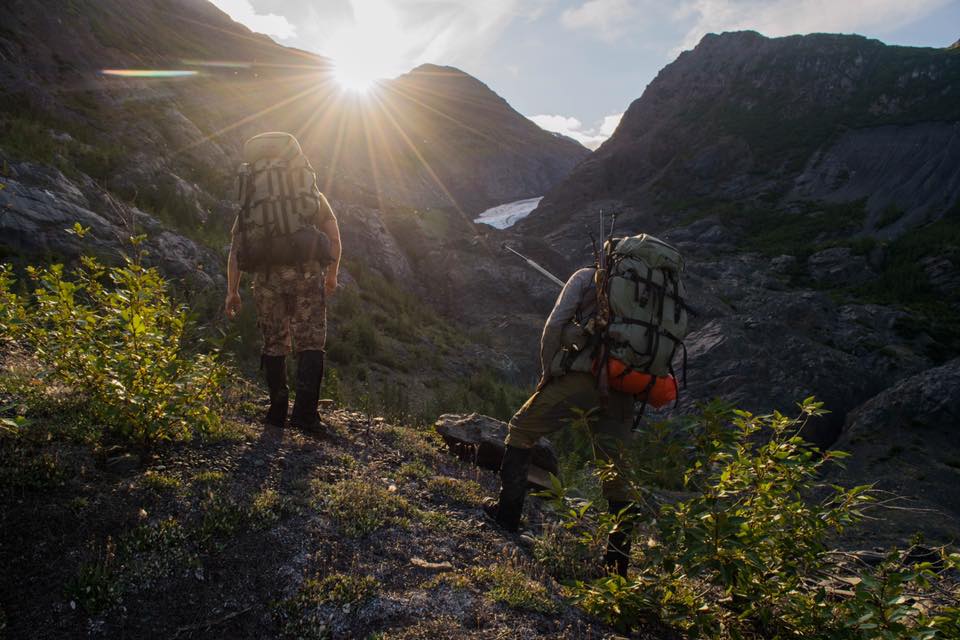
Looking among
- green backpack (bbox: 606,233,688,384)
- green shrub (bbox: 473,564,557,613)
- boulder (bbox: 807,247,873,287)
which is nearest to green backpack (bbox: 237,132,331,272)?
green backpack (bbox: 606,233,688,384)

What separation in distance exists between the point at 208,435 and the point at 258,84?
152ft

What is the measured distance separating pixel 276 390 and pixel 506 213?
8053 cm

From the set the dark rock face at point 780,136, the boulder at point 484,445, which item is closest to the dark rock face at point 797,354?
the boulder at point 484,445

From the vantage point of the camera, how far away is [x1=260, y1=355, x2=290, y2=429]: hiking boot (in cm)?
462

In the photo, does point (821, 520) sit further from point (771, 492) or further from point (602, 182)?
point (602, 182)

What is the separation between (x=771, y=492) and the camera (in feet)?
8.32

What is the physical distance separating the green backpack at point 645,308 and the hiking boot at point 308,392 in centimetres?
267

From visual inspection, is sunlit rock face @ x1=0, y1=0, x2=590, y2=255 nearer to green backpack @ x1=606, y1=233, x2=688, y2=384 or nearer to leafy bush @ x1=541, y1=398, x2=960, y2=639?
green backpack @ x1=606, y1=233, x2=688, y2=384

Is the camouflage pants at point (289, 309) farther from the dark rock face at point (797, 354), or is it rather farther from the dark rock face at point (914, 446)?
the dark rock face at point (914, 446)

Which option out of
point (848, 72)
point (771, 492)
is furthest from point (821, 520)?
point (848, 72)

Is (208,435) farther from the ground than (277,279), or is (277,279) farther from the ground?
(277,279)

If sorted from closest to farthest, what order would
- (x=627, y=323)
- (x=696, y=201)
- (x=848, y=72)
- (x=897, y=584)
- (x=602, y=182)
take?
(x=897, y=584), (x=627, y=323), (x=696, y=201), (x=848, y=72), (x=602, y=182)

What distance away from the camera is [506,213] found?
82.9 meters

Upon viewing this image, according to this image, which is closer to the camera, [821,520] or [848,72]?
[821,520]
